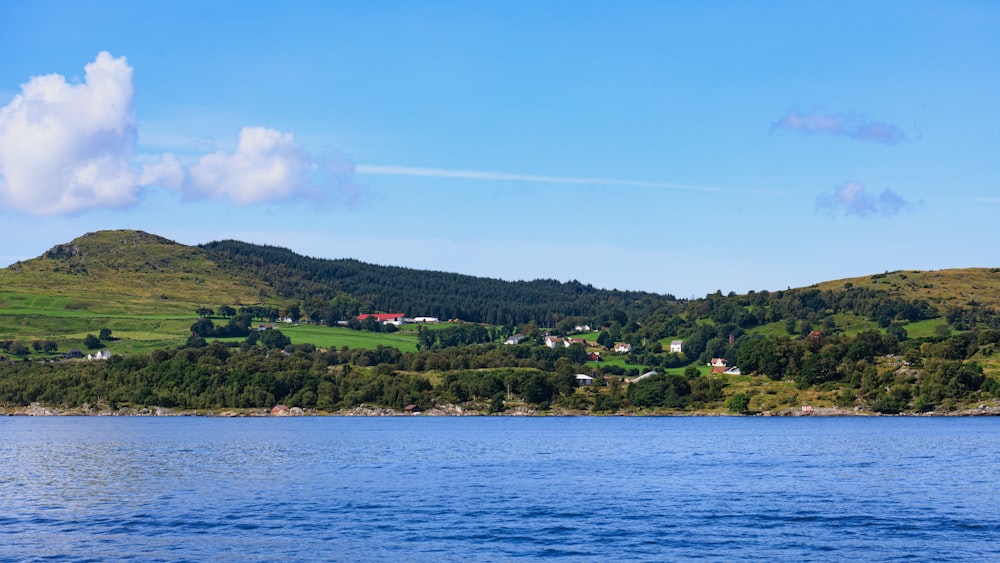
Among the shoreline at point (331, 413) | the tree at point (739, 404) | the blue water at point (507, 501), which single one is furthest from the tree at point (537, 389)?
the blue water at point (507, 501)

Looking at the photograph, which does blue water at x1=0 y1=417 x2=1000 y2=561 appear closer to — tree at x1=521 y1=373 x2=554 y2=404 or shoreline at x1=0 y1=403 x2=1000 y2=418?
shoreline at x1=0 y1=403 x2=1000 y2=418

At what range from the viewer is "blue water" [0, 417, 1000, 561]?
1602 inches

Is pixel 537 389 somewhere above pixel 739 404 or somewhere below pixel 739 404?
above

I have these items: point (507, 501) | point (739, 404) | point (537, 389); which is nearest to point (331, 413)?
point (537, 389)

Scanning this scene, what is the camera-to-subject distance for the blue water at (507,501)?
133 ft

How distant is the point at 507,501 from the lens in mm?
53875

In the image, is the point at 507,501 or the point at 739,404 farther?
the point at 739,404

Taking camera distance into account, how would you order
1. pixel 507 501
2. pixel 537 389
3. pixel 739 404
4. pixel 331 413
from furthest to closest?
pixel 331 413 < pixel 537 389 < pixel 739 404 < pixel 507 501

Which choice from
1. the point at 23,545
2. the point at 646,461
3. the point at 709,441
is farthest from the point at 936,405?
the point at 23,545

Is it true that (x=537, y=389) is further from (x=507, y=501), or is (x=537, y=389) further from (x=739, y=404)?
(x=507, y=501)

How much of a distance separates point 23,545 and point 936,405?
14774cm

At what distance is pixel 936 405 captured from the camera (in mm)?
158375

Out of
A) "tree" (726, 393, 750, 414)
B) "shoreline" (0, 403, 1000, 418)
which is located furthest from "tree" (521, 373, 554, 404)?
"tree" (726, 393, 750, 414)

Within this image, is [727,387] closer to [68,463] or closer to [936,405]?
[936,405]
